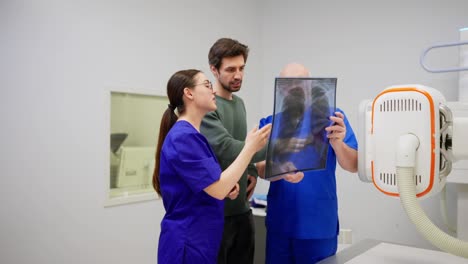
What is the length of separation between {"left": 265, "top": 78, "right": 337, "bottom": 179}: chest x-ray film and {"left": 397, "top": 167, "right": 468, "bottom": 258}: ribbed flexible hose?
46 centimetres

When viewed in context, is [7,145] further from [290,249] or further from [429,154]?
[429,154]

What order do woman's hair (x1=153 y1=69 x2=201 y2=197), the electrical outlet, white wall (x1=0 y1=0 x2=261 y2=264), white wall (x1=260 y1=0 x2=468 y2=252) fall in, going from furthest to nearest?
the electrical outlet, white wall (x1=260 y1=0 x2=468 y2=252), white wall (x1=0 y1=0 x2=261 y2=264), woman's hair (x1=153 y1=69 x2=201 y2=197)

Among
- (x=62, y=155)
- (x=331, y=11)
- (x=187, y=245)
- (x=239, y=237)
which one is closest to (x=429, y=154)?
(x=187, y=245)

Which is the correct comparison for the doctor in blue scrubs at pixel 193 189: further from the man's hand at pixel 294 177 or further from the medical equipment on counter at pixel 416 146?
the medical equipment on counter at pixel 416 146

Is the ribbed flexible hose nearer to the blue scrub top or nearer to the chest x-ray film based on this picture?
the chest x-ray film

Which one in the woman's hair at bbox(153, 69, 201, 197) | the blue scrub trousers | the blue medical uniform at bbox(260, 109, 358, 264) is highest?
the woman's hair at bbox(153, 69, 201, 197)

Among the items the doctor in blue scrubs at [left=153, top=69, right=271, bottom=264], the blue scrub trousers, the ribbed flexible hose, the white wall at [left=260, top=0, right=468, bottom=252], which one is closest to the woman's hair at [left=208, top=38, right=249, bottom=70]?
the doctor in blue scrubs at [left=153, top=69, right=271, bottom=264]

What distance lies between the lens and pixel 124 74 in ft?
8.35

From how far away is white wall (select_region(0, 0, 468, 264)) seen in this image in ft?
6.86

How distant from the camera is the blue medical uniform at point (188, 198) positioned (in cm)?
132

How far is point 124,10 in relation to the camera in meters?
2.54

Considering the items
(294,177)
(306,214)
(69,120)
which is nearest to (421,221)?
(294,177)

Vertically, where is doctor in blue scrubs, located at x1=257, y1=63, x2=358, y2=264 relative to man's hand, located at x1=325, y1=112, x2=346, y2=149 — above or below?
below

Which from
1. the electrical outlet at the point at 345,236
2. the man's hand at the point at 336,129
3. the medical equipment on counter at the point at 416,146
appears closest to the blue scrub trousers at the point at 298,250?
the man's hand at the point at 336,129
